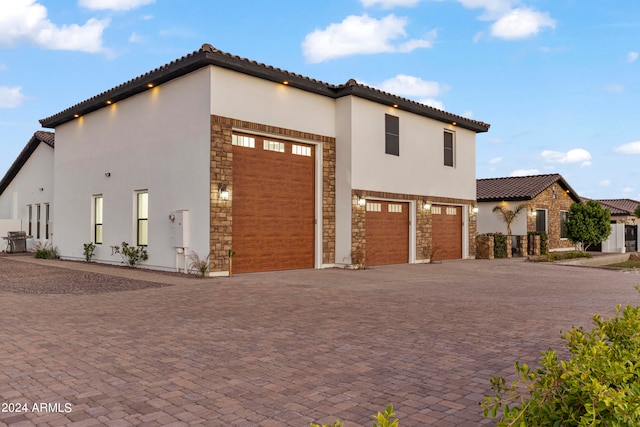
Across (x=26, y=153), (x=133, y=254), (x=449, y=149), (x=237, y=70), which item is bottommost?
(x=133, y=254)

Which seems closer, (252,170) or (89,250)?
(252,170)

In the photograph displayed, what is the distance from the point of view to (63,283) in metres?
11.3

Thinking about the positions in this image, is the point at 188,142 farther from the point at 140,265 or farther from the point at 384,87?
the point at 384,87

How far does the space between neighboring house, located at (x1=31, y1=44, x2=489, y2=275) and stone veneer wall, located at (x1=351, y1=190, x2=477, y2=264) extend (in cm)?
5

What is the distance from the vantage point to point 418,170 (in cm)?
1873

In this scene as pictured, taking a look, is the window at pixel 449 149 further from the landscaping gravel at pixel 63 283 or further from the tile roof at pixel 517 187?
the landscaping gravel at pixel 63 283

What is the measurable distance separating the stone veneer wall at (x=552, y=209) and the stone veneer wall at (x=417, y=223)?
5.58 metres

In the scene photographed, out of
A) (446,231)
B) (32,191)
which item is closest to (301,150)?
(446,231)

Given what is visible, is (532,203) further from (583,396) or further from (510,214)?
(583,396)

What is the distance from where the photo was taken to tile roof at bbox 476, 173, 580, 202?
25.3 meters

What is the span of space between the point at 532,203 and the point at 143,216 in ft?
66.0

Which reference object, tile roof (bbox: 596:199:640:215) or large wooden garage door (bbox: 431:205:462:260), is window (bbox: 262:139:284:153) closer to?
large wooden garage door (bbox: 431:205:462:260)

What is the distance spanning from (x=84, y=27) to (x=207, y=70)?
670cm

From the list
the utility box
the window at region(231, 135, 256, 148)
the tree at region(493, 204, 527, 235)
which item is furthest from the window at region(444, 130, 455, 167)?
the utility box
